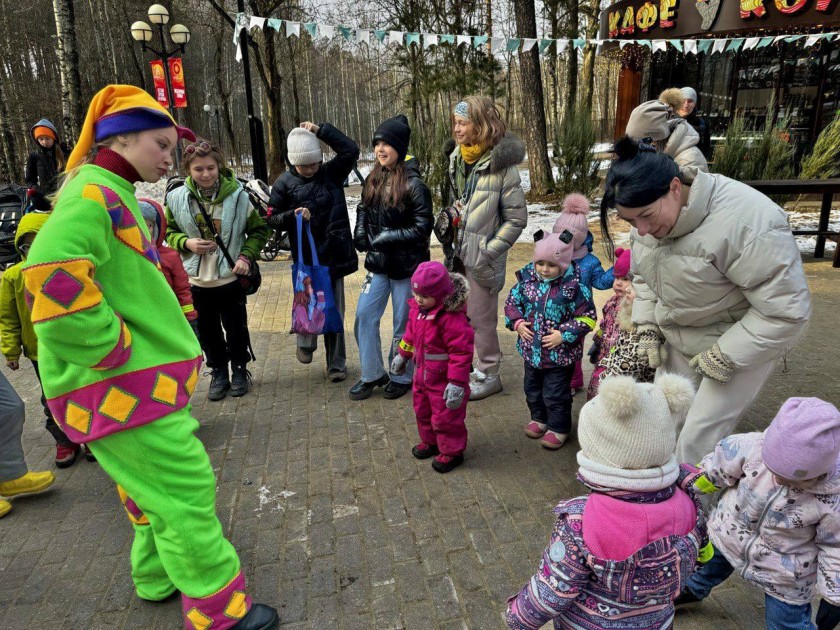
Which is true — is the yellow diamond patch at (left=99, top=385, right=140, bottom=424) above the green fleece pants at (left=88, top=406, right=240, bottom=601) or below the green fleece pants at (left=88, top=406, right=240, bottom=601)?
above

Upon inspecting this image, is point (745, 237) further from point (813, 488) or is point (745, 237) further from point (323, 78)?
point (323, 78)

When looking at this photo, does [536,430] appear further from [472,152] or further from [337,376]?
[472,152]

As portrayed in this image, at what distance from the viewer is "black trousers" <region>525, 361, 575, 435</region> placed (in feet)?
11.9

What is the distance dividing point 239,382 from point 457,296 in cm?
228

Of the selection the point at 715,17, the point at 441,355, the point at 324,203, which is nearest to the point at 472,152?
the point at 324,203

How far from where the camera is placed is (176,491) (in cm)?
212

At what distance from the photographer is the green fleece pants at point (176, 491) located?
2068mm

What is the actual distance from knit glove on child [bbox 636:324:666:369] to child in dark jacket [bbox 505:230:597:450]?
0.70 m

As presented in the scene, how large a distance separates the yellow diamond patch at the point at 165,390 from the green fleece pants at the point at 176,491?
0.22 ft

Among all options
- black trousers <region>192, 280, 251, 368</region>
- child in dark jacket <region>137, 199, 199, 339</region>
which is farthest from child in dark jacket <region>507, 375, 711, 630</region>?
black trousers <region>192, 280, 251, 368</region>

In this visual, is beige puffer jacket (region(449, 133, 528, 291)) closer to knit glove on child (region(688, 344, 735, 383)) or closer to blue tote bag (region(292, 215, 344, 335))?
blue tote bag (region(292, 215, 344, 335))

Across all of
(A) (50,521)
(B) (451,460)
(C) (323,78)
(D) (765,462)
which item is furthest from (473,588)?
(C) (323,78)

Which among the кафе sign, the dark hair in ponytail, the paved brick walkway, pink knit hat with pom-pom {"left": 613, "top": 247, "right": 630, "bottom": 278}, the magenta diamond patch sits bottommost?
the paved brick walkway

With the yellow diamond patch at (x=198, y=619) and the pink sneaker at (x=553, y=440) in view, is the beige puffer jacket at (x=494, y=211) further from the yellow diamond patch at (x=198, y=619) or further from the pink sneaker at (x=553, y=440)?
the yellow diamond patch at (x=198, y=619)
